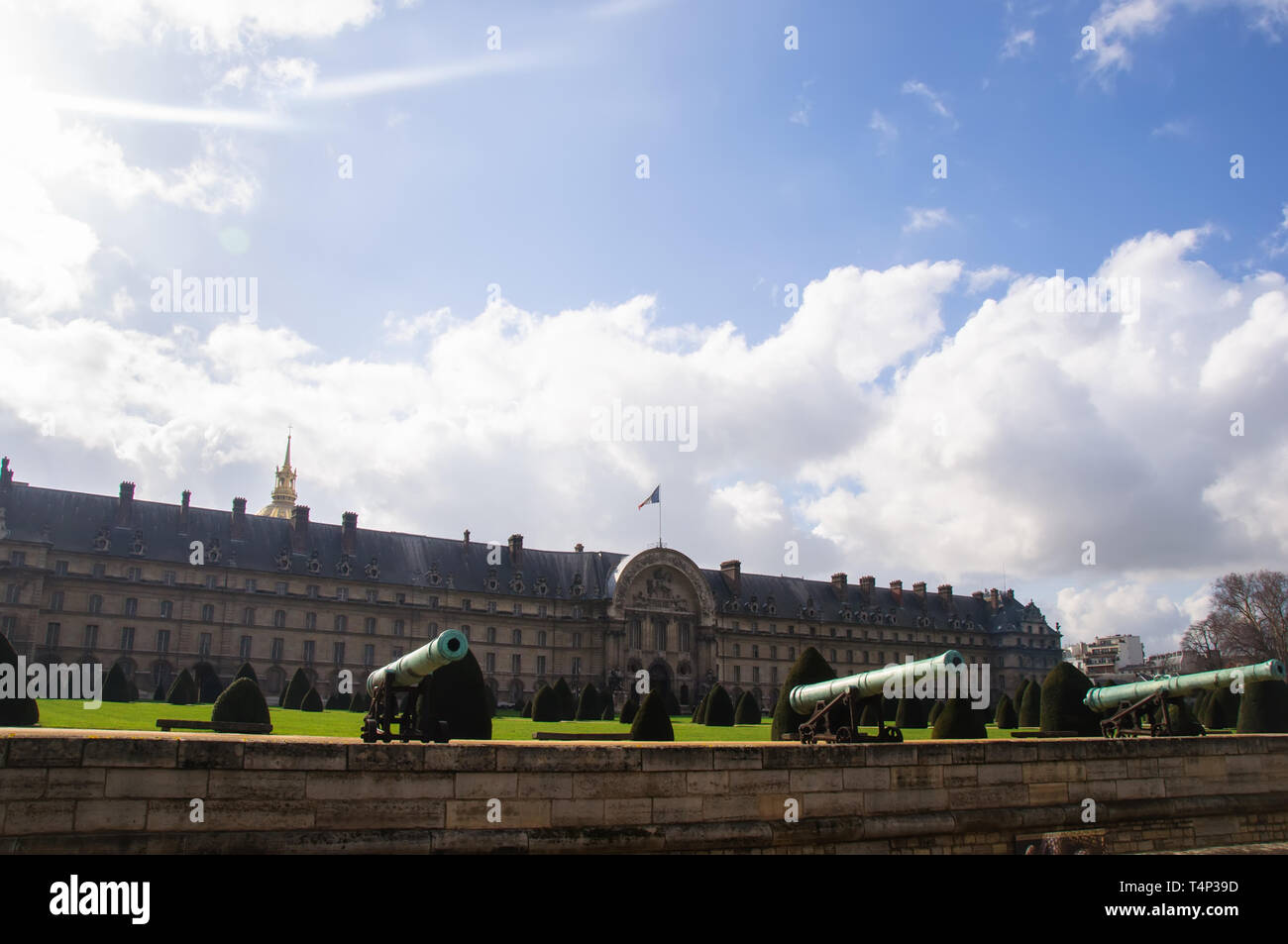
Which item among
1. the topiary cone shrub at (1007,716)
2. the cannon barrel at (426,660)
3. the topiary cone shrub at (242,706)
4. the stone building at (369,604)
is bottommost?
the topiary cone shrub at (1007,716)

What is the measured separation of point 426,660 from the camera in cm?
1252

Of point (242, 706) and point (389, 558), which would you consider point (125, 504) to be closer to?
point (389, 558)

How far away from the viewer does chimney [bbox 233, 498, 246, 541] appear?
6475 cm

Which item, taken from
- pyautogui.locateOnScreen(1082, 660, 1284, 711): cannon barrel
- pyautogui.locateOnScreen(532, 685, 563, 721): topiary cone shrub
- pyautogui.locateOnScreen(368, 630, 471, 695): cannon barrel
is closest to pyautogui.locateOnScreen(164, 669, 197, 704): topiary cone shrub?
pyautogui.locateOnScreen(532, 685, 563, 721): topiary cone shrub

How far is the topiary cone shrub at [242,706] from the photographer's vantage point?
26.2 metres

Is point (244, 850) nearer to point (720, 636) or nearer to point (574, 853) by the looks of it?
point (574, 853)

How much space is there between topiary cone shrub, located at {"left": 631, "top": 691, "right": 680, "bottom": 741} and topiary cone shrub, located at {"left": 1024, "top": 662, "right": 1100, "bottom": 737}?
38.4 feet

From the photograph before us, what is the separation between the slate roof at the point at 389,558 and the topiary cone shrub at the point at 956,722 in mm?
49975

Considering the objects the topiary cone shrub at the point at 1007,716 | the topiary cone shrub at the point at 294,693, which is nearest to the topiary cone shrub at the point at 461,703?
the topiary cone shrub at the point at 1007,716

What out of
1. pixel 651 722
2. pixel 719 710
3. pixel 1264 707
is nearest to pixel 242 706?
pixel 651 722

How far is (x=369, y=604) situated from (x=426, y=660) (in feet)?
187

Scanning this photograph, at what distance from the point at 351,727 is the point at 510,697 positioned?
41.2 m

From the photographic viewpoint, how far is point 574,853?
39.1 ft

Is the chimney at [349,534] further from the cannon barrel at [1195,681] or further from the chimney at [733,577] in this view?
the cannon barrel at [1195,681]
